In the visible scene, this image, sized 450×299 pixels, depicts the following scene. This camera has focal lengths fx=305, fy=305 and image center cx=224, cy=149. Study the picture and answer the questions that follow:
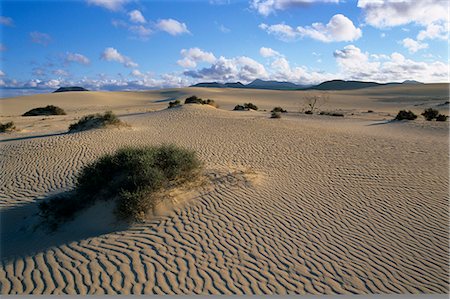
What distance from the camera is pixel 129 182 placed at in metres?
7.13

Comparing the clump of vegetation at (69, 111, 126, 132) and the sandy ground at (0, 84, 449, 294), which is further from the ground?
the clump of vegetation at (69, 111, 126, 132)

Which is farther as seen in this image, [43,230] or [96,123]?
[96,123]

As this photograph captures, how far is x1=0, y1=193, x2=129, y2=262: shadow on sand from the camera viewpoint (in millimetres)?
6105

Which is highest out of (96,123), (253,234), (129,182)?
(96,123)

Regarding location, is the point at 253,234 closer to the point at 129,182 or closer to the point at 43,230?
the point at 129,182

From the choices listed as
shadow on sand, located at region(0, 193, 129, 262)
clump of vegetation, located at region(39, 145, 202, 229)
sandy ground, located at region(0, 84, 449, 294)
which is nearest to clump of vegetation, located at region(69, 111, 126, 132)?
sandy ground, located at region(0, 84, 449, 294)

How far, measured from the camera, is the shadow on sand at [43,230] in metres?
6.11

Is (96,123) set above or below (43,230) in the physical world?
above

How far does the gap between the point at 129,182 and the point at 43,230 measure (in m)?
2.03

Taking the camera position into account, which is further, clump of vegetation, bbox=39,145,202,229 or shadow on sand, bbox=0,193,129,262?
clump of vegetation, bbox=39,145,202,229

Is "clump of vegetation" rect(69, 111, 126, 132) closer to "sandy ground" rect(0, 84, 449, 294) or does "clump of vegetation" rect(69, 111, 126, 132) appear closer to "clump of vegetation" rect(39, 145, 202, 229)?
"sandy ground" rect(0, 84, 449, 294)

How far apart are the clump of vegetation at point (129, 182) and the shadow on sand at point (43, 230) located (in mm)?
202

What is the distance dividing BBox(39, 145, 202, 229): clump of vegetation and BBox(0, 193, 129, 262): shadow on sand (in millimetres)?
202

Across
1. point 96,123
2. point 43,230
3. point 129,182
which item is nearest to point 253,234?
point 129,182
